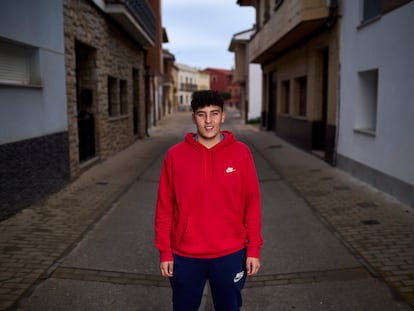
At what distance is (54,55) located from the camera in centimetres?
789

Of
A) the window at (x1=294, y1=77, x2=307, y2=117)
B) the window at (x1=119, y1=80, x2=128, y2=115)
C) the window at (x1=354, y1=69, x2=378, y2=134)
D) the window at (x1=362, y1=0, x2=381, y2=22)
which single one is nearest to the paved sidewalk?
the window at (x1=354, y1=69, x2=378, y2=134)

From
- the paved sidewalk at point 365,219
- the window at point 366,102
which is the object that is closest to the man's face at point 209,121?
the paved sidewalk at point 365,219

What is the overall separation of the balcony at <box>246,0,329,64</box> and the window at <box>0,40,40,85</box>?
20.9 ft

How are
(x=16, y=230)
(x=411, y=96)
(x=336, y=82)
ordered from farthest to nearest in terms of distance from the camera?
(x=336, y=82) → (x=411, y=96) → (x=16, y=230)

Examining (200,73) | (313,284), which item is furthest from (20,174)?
(200,73)

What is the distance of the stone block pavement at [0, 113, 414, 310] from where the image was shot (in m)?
4.12

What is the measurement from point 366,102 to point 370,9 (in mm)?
1894

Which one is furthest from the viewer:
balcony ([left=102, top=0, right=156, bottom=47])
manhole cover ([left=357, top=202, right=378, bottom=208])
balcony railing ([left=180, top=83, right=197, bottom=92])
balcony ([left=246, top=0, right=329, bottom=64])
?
balcony railing ([left=180, top=83, right=197, bottom=92])

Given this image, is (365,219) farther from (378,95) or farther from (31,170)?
(31,170)

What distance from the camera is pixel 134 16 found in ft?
43.2

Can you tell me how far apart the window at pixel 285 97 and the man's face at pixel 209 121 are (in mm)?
15814

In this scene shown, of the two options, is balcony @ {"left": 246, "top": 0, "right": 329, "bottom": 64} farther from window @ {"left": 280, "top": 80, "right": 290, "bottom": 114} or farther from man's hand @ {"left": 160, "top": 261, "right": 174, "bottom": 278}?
man's hand @ {"left": 160, "top": 261, "right": 174, "bottom": 278}

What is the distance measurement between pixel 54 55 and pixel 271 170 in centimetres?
560

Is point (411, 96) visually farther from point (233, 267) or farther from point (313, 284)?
point (233, 267)
